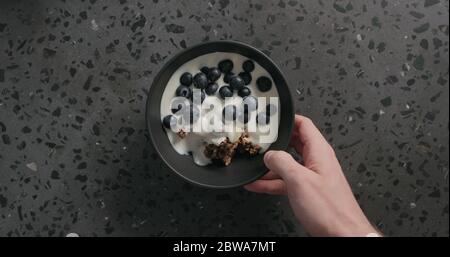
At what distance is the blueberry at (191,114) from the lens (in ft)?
2.88

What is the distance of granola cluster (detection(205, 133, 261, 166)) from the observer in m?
0.88

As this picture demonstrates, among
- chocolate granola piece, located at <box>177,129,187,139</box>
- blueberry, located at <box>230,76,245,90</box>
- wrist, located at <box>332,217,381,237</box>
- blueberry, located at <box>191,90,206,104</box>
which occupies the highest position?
blueberry, located at <box>230,76,245,90</box>

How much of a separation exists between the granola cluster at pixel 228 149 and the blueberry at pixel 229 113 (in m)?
0.04

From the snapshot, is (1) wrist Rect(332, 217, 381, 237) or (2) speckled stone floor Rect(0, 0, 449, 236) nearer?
(1) wrist Rect(332, 217, 381, 237)

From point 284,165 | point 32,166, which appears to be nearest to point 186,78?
point 284,165

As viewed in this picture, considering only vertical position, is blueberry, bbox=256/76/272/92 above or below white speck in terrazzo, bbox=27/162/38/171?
above

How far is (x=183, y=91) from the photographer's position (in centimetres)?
88

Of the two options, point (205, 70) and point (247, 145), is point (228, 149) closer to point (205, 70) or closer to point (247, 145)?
point (247, 145)

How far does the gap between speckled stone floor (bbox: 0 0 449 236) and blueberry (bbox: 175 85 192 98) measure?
116 millimetres

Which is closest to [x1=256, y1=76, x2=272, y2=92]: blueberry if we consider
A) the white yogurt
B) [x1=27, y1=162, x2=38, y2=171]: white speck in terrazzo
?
the white yogurt

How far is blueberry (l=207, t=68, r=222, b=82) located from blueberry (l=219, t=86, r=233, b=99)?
2 centimetres

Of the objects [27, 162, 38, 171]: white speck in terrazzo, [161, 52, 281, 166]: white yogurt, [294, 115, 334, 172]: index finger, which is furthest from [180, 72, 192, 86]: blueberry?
[27, 162, 38, 171]: white speck in terrazzo

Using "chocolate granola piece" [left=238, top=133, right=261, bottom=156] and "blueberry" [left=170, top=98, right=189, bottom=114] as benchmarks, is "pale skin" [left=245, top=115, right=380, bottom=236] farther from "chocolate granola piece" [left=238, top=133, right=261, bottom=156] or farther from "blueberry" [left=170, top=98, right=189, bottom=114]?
"blueberry" [left=170, top=98, right=189, bottom=114]

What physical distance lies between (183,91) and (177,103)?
1.1 inches
